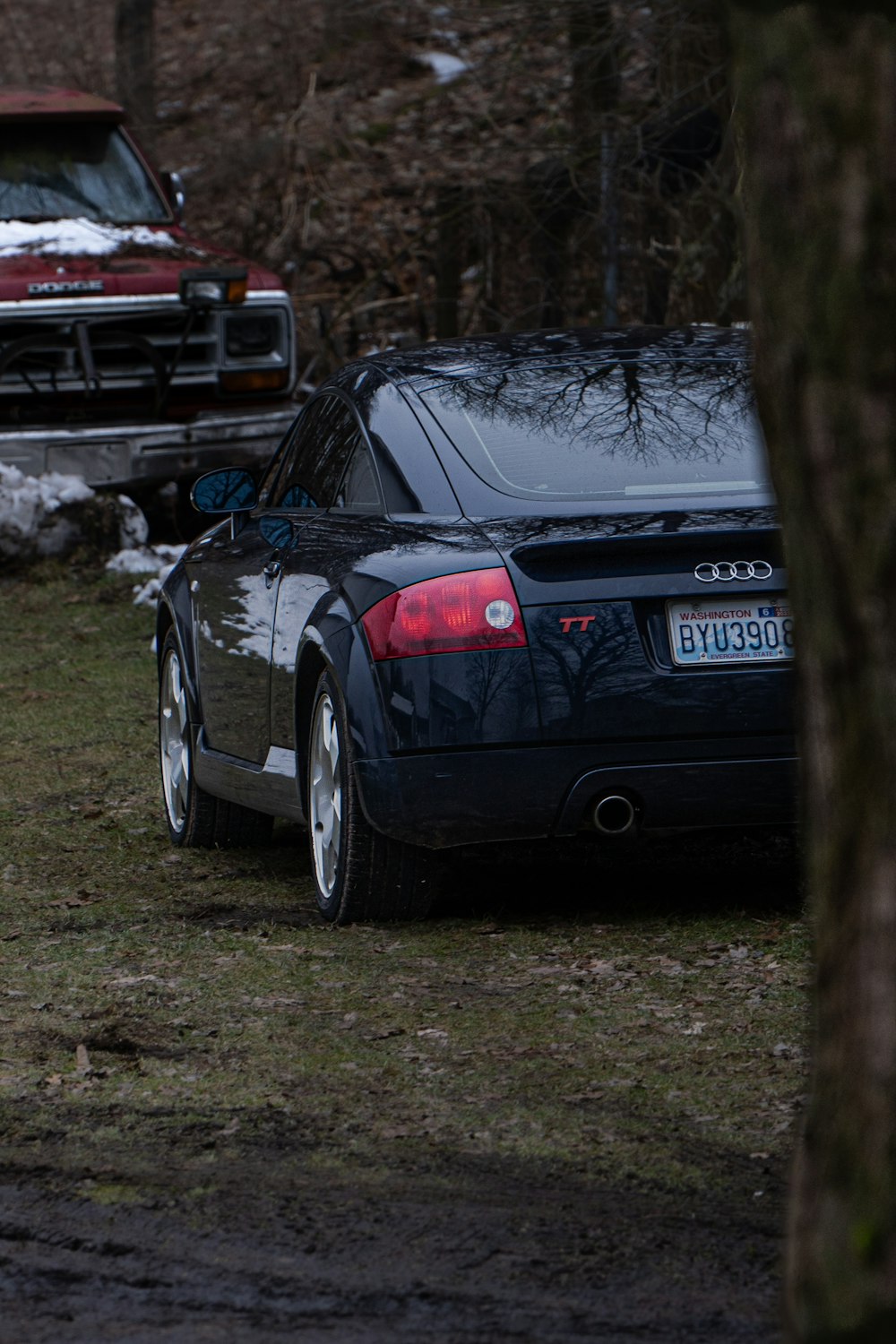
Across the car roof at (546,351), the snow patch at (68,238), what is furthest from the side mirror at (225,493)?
the snow patch at (68,238)

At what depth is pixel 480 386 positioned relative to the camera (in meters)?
6.21

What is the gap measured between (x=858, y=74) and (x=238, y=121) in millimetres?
22902

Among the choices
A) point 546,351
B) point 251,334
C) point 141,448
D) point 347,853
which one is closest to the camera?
point 347,853

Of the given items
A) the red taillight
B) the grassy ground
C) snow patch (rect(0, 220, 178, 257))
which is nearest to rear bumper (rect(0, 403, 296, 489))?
snow patch (rect(0, 220, 178, 257))

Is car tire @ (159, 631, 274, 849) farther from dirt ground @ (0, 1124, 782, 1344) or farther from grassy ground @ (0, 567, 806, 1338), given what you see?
dirt ground @ (0, 1124, 782, 1344)

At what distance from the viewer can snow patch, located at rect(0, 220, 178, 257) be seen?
549 inches

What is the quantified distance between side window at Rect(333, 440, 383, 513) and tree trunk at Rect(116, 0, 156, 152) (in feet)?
54.0

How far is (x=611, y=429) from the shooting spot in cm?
595

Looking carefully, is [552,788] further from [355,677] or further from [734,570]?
[734,570]

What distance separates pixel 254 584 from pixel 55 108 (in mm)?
A: 9388

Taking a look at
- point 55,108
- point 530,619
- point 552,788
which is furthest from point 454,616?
point 55,108

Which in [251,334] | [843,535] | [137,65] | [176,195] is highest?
[137,65]

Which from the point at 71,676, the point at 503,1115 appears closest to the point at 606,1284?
the point at 503,1115

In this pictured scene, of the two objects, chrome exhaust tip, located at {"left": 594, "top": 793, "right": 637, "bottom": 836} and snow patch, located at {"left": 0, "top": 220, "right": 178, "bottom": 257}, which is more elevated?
snow patch, located at {"left": 0, "top": 220, "right": 178, "bottom": 257}
